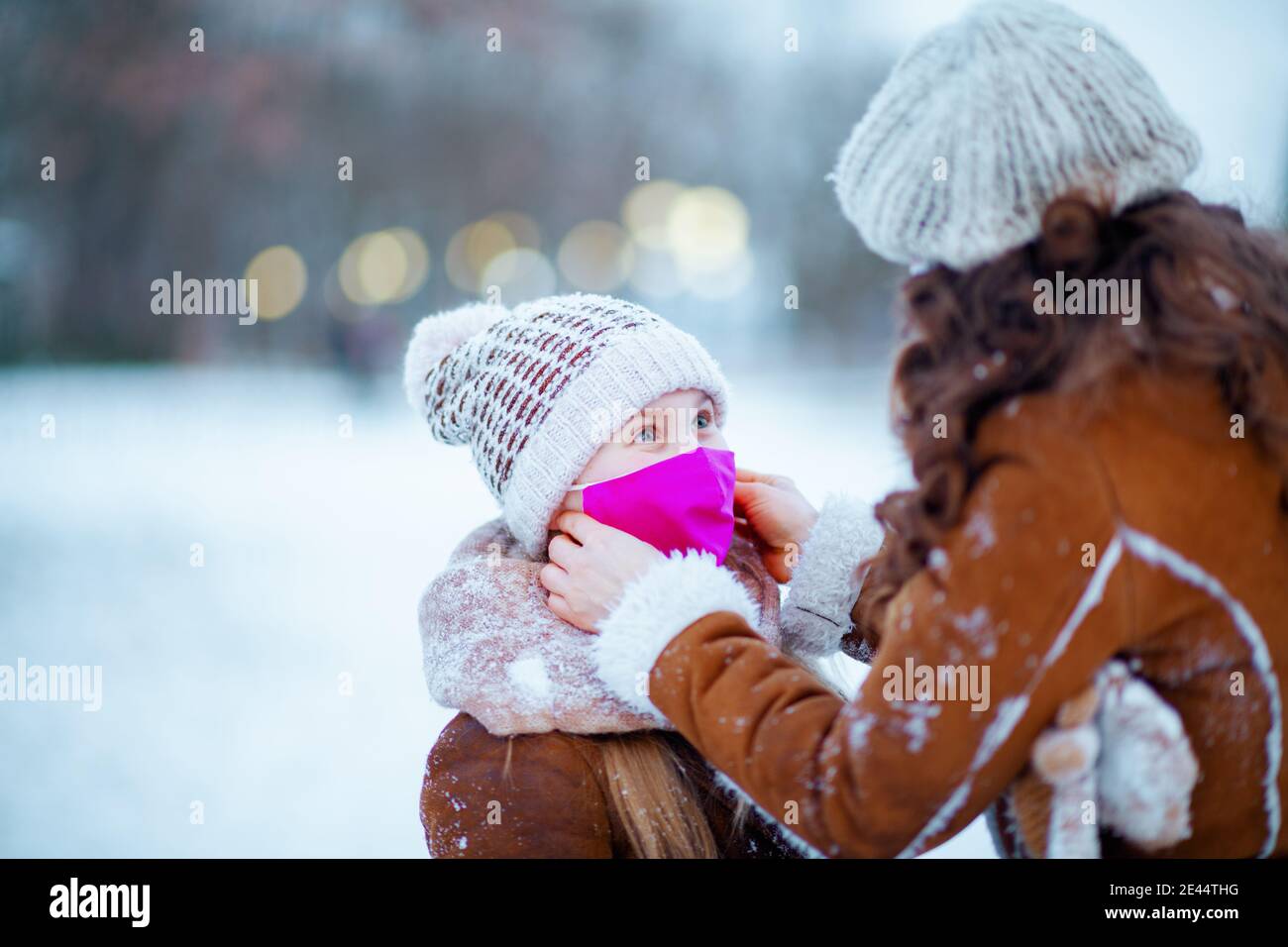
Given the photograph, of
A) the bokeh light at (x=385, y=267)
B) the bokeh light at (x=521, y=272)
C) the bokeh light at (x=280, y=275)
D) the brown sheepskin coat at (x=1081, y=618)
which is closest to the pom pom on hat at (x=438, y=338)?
the brown sheepskin coat at (x=1081, y=618)

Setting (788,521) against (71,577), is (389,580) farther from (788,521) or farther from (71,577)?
(788,521)

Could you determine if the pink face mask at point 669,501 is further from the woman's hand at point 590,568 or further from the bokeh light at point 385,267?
the bokeh light at point 385,267

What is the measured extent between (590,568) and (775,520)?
1.32 ft

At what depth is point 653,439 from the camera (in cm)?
159

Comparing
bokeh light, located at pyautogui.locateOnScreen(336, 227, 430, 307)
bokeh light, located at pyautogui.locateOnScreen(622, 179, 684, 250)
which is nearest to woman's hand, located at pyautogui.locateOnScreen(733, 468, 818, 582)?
bokeh light, located at pyautogui.locateOnScreen(622, 179, 684, 250)

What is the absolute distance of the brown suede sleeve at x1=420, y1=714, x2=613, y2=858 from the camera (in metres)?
1.38

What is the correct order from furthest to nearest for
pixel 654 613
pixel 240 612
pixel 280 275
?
pixel 280 275 < pixel 240 612 < pixel 654 613

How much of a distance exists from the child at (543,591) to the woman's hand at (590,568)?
0.13 feet

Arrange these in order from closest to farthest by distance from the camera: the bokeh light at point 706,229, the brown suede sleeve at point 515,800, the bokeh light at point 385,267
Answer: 1. the brown suede sleeve at point 515,800
2. the bokeh light at point 385,267
3. the bokeh light at point 706,229

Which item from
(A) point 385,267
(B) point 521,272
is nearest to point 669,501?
(B) point 521,272

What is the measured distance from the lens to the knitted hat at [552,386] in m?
1.54

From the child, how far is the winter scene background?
322cm

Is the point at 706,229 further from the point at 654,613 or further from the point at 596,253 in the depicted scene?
the point at 654,613

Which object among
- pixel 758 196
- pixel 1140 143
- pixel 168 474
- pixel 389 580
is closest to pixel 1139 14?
pixel 389 580
